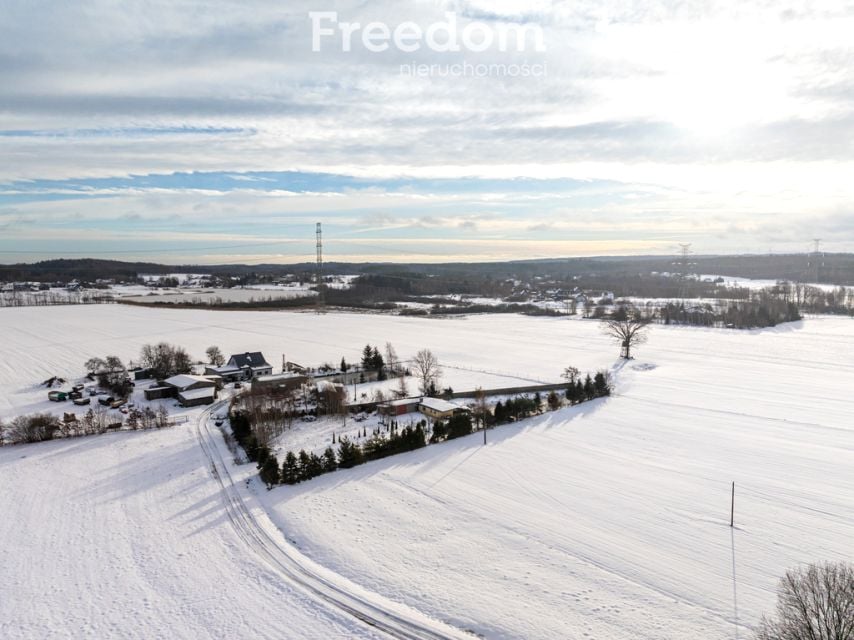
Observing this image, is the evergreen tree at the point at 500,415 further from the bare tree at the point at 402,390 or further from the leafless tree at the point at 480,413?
the bare tree at the point at 402,390

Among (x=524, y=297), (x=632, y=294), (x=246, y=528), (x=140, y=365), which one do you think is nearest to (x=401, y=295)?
(x=524, y=297)

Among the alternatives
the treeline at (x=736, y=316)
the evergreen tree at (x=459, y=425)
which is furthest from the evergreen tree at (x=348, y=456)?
the treeline at (x=736, y=316)

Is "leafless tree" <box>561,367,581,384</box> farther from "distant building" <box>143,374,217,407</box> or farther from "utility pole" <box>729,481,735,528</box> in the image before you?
"distant building" <box>143,374,217,407</box>

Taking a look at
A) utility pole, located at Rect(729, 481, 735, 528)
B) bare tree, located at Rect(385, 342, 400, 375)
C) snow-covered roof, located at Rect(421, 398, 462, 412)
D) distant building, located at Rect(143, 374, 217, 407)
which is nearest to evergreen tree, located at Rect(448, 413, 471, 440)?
snow-covered roof, located at Rect(421, 398, 462, 412)

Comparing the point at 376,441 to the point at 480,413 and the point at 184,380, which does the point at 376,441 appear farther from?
the point at 184,380

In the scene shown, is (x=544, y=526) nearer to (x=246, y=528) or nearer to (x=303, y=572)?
(x=303, y=572)

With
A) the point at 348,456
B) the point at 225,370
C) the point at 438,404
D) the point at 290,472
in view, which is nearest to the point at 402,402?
the point at 438,404
